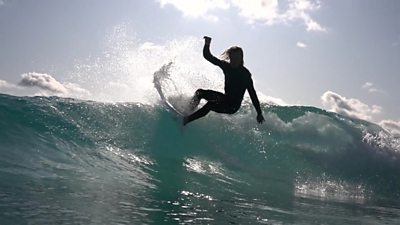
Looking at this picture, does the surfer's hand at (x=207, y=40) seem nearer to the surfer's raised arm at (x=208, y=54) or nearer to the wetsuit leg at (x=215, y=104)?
the surfer's raised arm at (x=208, y=54)

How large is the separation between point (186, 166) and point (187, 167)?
0.13 m

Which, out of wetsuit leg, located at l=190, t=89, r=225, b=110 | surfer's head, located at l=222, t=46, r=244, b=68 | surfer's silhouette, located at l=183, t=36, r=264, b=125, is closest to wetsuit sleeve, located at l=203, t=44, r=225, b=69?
surfer's silhouette, located at l=183, t=36, r=264, b=125

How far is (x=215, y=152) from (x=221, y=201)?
603cm

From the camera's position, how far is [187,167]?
10.2 m

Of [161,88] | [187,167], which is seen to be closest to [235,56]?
[187,167]

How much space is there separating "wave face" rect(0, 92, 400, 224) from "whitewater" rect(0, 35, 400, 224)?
30 mm

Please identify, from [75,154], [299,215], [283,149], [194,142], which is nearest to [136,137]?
[194,142]

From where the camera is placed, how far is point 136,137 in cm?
1178

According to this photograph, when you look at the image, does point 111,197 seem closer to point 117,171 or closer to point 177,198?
point 177,198

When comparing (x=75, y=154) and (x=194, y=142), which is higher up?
(x=194, y=142)

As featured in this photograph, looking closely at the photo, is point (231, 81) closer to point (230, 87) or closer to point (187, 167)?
point (230, 87)

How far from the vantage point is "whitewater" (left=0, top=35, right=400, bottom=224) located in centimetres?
514

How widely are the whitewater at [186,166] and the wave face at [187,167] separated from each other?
0.03 m

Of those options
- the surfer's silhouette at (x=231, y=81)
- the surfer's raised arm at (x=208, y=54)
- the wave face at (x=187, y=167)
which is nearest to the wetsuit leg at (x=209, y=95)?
the surfer's silhouette at (x=231, y=81)
